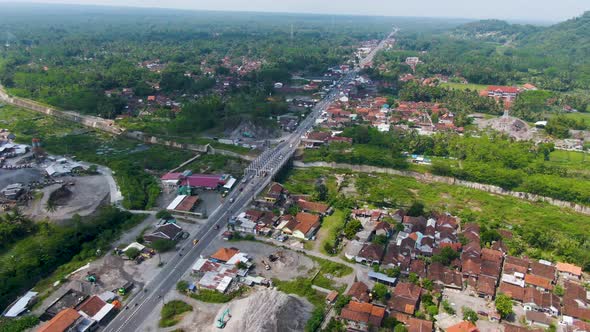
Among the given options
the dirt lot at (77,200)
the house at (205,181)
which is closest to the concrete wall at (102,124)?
the house at (205,181)

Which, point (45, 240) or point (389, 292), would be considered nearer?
point (389, 292)

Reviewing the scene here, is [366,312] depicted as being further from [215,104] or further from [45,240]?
[215,104]

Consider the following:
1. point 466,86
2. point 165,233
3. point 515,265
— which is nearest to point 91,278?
point 165,233

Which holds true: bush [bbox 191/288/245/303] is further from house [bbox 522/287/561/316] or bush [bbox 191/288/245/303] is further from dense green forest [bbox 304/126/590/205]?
dense green forest [bbox 304/126/590/205]

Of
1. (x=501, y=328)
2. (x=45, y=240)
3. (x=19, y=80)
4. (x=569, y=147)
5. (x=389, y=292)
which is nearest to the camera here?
(x=501, y=328)

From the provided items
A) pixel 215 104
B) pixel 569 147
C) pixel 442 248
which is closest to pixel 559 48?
pixel 569 147

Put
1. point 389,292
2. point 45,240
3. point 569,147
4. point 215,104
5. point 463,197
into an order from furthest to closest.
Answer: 1. point 215,104
2. point 569,147
3. point 463,197
4. point 45,240
5. point 389,292

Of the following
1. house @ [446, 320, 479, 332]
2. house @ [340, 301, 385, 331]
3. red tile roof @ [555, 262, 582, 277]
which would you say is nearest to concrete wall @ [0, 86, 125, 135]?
house @ [340, 301, 385, 331]
